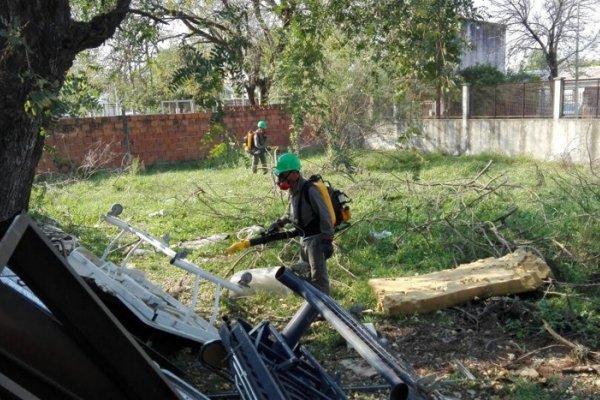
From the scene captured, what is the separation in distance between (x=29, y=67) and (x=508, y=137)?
15.6 meters

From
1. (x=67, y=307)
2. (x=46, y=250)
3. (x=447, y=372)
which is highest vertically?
(x=46, y=250)

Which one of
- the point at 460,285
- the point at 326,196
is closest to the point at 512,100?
the point at 460,285

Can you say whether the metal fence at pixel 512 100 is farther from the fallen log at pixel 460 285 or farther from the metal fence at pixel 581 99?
the fallen log at pixel 460 285

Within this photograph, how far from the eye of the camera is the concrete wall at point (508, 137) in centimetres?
1457

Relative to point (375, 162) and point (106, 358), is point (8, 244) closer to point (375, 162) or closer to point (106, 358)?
point (106, 358)

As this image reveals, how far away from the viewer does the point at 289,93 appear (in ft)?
19.2

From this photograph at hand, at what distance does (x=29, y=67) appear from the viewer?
3.54m

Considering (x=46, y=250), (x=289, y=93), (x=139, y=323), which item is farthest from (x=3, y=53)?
(x=289, y=93)

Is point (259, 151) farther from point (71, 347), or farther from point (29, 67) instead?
point (71, 347)

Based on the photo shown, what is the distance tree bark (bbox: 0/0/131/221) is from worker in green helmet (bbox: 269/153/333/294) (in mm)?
1873

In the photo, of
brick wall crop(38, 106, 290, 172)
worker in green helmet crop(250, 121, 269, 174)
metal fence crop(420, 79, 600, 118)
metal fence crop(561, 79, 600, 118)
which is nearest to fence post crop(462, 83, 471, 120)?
metal fence crop(420, 79, 600, 118)

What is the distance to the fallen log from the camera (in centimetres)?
555

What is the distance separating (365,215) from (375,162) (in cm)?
819

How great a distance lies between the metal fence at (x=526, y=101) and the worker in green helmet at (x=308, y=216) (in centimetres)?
1016
